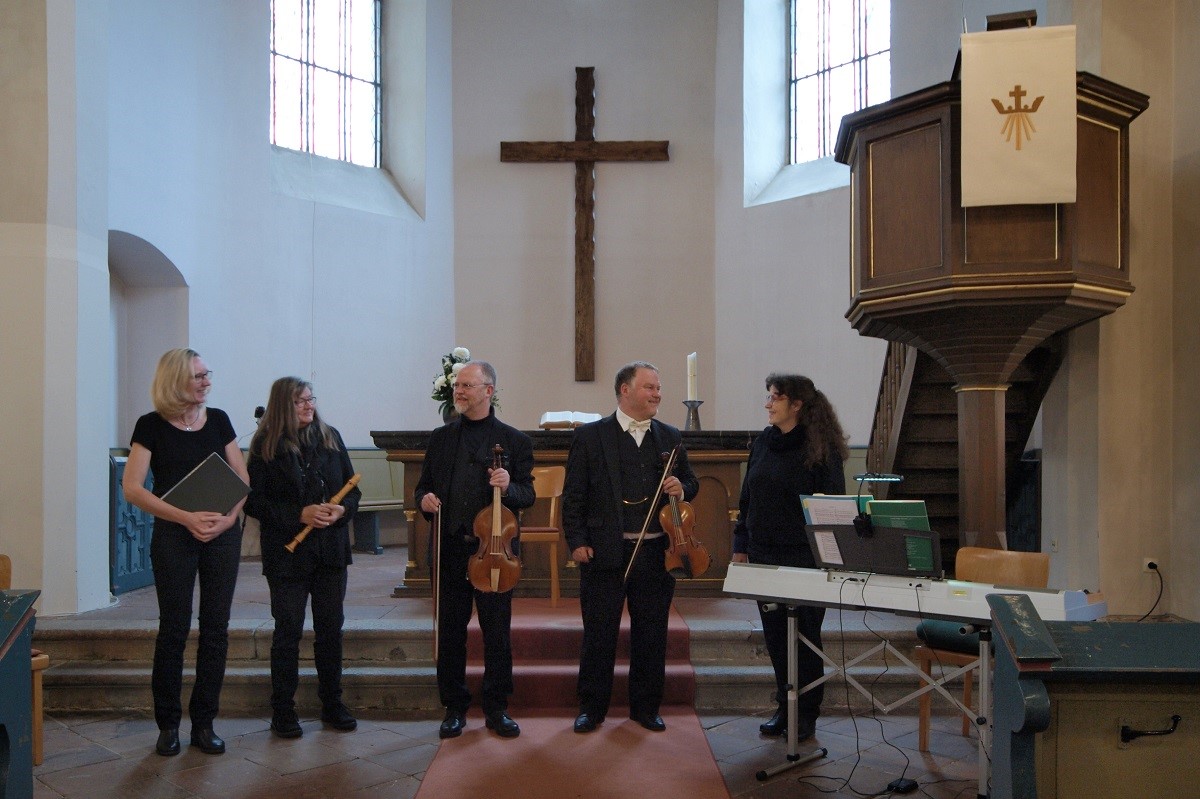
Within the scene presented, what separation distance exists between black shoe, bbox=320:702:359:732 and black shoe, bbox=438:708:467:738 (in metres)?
0.42

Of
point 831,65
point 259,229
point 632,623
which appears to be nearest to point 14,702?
point 632,623

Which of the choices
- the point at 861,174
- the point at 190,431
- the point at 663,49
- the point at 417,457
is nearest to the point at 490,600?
the point at 190,431

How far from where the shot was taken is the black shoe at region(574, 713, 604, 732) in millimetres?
4492

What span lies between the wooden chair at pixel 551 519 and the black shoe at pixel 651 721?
1.47 metres

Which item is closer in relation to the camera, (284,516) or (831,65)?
(284,516)

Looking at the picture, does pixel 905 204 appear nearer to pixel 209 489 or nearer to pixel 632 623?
pixel 632 623

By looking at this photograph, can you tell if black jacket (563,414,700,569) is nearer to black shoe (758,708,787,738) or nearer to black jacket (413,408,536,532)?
black jacket (413,408,536,532)

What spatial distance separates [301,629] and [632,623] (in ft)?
4.69

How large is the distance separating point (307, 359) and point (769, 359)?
4338 millimetres

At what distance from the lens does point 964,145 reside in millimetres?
4695

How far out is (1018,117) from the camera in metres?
4.71

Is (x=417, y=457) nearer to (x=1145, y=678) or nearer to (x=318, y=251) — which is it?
(x=318, y=251)

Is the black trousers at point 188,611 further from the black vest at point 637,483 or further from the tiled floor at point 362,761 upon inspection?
the black vest at point 637,483

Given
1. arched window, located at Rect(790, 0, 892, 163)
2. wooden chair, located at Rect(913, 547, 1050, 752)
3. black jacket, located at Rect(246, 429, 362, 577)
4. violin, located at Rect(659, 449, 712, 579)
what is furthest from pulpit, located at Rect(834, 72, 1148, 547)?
arched window, located at Rect(790, 0, 892, 163)
